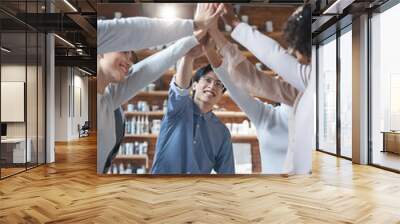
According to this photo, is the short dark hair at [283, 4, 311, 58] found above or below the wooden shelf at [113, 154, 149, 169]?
above

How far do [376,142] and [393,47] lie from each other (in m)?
1.83

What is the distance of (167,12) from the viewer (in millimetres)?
6375

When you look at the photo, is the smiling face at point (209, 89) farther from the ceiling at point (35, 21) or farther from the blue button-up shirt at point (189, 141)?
the ceiling at point (35, 21)

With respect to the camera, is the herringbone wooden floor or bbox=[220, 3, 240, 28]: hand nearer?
the herringbone wooden floor

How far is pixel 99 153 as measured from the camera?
643cm

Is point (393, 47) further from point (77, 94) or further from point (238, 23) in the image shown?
point (77, 94)

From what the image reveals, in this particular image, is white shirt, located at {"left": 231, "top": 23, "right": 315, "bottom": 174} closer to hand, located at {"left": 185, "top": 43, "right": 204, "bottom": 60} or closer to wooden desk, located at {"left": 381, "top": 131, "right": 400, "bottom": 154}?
hand, located at {"left": 185, "top": 43, "right": 204, "bottom": 60}

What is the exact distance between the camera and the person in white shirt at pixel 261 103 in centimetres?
637

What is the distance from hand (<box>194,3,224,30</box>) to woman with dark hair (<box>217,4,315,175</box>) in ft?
0.47

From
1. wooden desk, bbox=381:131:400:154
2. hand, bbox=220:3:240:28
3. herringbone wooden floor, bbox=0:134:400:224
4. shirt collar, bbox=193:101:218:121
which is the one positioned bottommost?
herringbone wooden floor, bbox=0:134:400:224

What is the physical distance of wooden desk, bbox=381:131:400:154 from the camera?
711 cm

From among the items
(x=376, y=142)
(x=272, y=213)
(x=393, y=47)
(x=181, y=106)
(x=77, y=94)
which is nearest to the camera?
(x=272, y=213)

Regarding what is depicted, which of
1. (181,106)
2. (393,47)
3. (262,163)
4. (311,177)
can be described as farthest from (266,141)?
(393,47)

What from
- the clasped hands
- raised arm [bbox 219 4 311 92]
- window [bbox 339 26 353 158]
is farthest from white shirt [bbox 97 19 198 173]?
window [bbox 339 26 353 158]
